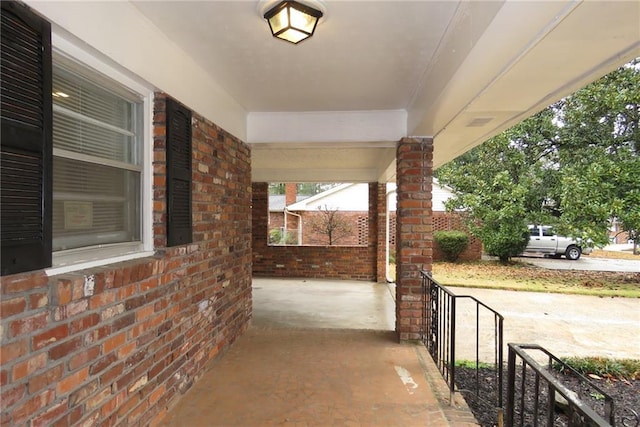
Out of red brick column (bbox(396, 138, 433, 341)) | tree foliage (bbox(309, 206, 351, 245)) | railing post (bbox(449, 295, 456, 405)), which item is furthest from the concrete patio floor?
tree foliage (bbox(309, 206, 351, 245))

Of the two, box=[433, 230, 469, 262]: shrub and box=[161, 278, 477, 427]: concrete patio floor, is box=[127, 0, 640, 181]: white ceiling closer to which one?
box=[161, 278, 477, 427]: concrete patio floor

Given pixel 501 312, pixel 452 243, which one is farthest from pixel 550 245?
pixel 501 312

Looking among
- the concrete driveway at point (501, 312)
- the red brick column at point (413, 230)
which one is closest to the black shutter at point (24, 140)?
the red brick column at point (413, 230)

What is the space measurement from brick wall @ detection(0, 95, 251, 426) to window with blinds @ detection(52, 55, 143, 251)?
0.15 metres

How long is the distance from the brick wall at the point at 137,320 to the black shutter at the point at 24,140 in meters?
0.13

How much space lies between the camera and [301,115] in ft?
12.9

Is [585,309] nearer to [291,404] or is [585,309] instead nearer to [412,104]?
[412,104]

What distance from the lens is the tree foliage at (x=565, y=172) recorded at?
26.1ft

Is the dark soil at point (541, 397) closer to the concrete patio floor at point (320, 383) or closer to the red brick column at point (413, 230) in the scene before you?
the concrete patio floor at point (320, 383)

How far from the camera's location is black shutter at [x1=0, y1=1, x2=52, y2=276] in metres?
1.28

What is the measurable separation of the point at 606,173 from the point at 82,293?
9.74 m

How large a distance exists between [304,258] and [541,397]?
586cm

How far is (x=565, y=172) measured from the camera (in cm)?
870

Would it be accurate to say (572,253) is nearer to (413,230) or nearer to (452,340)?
(413,230)
